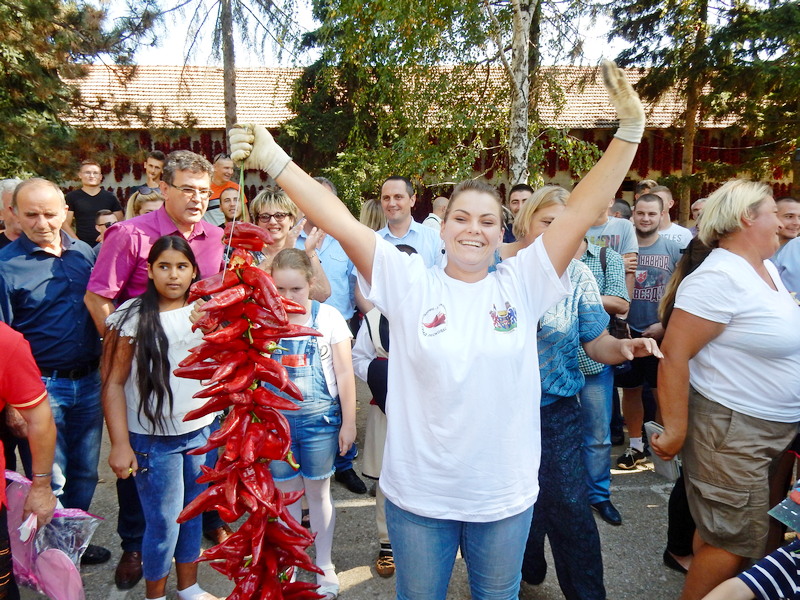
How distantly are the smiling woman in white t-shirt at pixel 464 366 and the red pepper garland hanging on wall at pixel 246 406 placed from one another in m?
0.38

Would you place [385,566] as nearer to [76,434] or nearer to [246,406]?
[246,406]

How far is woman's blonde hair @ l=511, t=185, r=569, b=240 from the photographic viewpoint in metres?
3.34

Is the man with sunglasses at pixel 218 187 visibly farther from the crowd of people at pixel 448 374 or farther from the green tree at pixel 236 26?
the green tree at pixel 236 26

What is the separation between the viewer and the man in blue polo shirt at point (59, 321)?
3311 millimetres

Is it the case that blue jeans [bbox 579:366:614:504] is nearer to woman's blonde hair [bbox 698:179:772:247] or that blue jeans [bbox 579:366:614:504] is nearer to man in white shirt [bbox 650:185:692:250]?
woman's blonde hair [bbox 698:179:772:247]

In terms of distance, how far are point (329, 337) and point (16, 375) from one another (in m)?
1.49

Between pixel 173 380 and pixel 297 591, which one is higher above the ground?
pixel 173 380

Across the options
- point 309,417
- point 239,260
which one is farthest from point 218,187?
point 239,260

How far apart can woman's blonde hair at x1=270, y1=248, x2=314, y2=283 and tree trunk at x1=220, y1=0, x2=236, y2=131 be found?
11.5 m

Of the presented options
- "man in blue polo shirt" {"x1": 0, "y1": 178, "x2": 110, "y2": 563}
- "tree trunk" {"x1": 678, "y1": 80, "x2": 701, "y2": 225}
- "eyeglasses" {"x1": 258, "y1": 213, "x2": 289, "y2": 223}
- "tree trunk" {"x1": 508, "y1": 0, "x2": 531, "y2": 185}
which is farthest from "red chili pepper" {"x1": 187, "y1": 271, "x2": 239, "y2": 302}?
"tree trunk" {"x1": 678, "y1": 80, "x2": 701, "y2": 225}

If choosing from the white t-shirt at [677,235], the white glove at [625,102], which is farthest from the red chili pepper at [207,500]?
the white t-shirt at [677,235]

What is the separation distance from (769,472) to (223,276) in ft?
8.56

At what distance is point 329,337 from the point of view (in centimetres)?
332

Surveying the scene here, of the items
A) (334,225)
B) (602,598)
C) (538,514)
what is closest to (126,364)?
(334,225)
